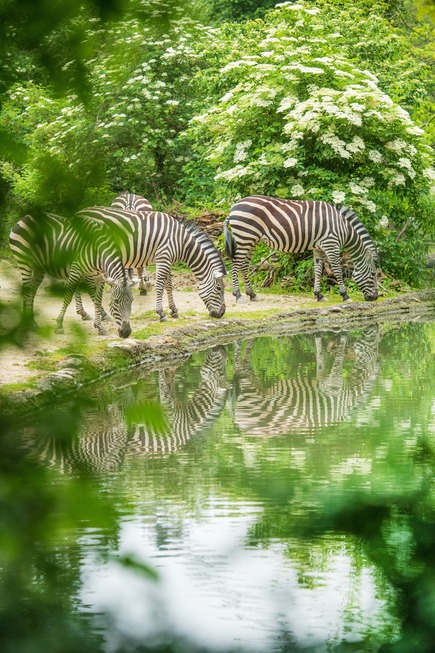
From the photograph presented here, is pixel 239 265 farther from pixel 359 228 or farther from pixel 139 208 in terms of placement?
pixel 359 228

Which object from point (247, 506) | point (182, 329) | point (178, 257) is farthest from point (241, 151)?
point (247, 506)

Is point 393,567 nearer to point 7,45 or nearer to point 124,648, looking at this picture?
point 124,648

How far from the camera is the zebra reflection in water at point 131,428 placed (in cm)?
157

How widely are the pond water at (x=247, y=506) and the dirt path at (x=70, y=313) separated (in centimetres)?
12

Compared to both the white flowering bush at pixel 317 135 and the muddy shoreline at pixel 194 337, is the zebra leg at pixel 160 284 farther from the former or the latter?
the white flowering bush at pixel 317 135

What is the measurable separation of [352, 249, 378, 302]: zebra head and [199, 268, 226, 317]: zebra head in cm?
303

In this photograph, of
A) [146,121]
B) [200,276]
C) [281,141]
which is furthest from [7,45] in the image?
[146,121]

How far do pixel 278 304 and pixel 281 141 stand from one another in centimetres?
300

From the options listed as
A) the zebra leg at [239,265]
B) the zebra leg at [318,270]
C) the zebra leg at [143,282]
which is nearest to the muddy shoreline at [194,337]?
the zebra leg at [318,270]

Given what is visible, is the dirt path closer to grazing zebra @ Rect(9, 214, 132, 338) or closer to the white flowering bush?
grazing zebra @ Rect(9, 214, 132, 338)

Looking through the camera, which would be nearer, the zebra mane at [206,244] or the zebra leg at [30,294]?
the zebra leg at [30,294]

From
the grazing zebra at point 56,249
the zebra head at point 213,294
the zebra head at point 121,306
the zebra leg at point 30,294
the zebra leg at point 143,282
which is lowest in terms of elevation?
the zebra leg at point 143,282

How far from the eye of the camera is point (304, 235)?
15828mm

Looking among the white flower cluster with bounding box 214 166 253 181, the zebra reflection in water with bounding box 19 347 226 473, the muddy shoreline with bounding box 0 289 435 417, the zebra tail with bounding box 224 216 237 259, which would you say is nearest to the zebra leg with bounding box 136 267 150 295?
the zebra tail with bounding box 224 216 237 259
